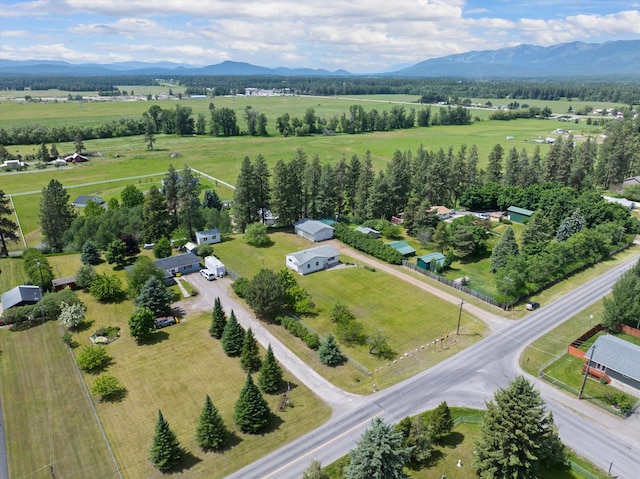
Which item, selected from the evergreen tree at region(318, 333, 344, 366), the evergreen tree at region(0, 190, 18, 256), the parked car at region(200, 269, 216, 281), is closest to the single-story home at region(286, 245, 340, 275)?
the parked car at region(200, 269, 216, 281)

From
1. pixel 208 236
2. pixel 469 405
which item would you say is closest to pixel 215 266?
pixel 208 236

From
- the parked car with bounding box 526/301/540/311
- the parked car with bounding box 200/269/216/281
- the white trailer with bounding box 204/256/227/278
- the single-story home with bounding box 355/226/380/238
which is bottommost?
the parked car with bounding box 526/301/540/311

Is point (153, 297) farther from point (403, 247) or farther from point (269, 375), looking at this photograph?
point (403, 247)

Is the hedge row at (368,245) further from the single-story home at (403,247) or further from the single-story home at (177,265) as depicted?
the single-story home at (177,265)

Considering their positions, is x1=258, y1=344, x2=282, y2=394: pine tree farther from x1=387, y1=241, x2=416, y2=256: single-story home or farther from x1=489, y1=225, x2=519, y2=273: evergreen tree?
x1=489, y1=225, x2=519, y2=273: evergreen tree

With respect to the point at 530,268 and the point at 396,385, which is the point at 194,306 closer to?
the point at 396,385
